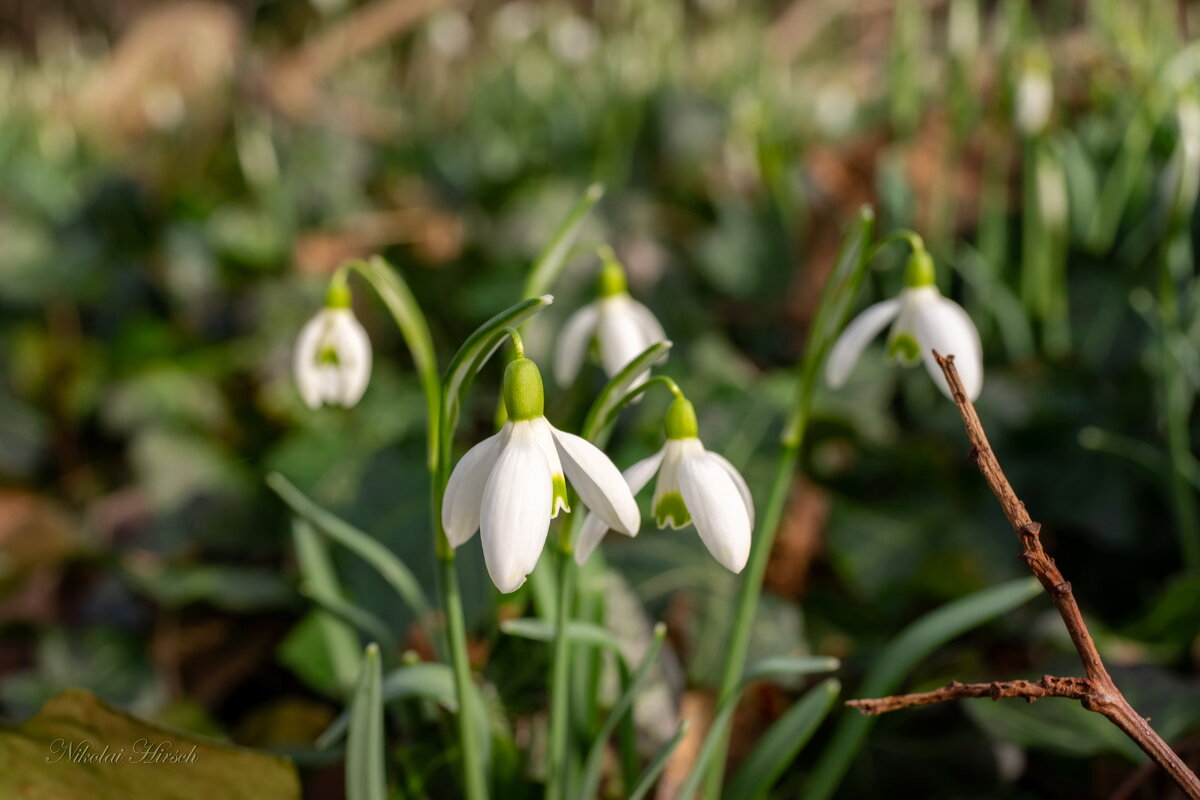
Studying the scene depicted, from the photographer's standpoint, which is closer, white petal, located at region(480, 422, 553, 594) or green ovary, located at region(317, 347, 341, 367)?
white petal, located at region(480, 422, 553, 594)

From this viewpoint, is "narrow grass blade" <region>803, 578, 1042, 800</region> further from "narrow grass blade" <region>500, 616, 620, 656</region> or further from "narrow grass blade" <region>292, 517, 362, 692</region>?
"narrow grass blade" <region>292, 517, 362, 692</region>

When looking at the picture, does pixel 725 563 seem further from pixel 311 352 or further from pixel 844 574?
pixel 844 574

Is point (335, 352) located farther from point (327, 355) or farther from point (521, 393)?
point (521, 393)

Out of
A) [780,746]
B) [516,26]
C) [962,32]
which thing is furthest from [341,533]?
[516,26]

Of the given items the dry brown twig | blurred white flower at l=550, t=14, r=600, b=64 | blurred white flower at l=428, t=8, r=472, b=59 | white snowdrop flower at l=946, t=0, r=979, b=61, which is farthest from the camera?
blurred white flower at l=428, t=8, r=472, b=59

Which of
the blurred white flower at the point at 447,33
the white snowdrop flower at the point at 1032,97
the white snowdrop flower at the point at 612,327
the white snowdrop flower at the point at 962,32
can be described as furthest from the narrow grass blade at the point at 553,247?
the blurred white flower at the point at 447,33

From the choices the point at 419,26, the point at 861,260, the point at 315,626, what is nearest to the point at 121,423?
the point at 315,626

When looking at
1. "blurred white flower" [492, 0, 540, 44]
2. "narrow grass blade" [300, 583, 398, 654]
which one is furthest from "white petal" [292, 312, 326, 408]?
"blurred white flower" [492, 0, 540, 44]
